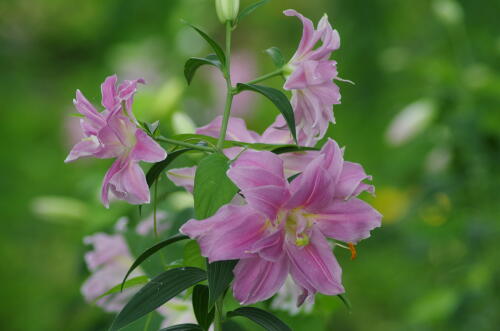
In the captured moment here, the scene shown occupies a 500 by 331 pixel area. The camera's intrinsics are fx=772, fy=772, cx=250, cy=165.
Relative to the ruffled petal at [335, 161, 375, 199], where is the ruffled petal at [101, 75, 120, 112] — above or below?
above

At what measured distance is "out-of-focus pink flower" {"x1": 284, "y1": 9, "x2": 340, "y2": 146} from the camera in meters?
0.56

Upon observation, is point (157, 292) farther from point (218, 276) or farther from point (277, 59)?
point (277, 59)

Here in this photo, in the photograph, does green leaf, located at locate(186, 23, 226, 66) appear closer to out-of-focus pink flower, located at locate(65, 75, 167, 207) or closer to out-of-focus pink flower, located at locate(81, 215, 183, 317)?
out-of-focus pink flower, located at locate(65, 75, 167, 207)

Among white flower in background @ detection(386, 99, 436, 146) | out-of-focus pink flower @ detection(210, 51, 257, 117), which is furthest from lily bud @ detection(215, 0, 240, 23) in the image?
out-of-focus pink flower @ detection(210, 51, 257, 117)

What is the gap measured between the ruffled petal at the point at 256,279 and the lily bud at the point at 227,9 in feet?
0.66

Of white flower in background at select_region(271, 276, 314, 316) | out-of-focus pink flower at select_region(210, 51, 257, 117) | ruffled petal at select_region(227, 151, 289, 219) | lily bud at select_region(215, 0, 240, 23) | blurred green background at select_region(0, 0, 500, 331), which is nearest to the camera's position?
ruffled petal at select_region(227, 151, 289, 219)

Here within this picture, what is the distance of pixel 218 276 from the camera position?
1.74 ft

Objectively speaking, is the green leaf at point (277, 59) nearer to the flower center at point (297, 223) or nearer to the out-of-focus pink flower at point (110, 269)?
the flower center at point (297, 223)

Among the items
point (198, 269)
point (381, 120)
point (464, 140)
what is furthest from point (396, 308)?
point (198, 269)

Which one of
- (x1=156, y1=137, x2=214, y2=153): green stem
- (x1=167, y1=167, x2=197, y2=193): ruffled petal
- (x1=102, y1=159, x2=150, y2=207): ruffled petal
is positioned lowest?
(x1=167, y1=167, x2=197, y2=193): ruffled petal

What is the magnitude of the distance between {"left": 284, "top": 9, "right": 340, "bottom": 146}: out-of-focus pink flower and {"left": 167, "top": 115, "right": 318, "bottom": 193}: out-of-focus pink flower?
0.02 metres

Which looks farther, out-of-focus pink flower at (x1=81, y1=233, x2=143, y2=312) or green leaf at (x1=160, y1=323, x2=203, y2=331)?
out-of-focus pink flower at (x1=81, y1=233, x2=143, y2=312)

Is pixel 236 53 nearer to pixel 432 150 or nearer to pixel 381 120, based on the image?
pixel 381 120

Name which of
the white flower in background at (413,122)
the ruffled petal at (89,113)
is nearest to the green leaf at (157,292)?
the ruffled petal at (89,113)
